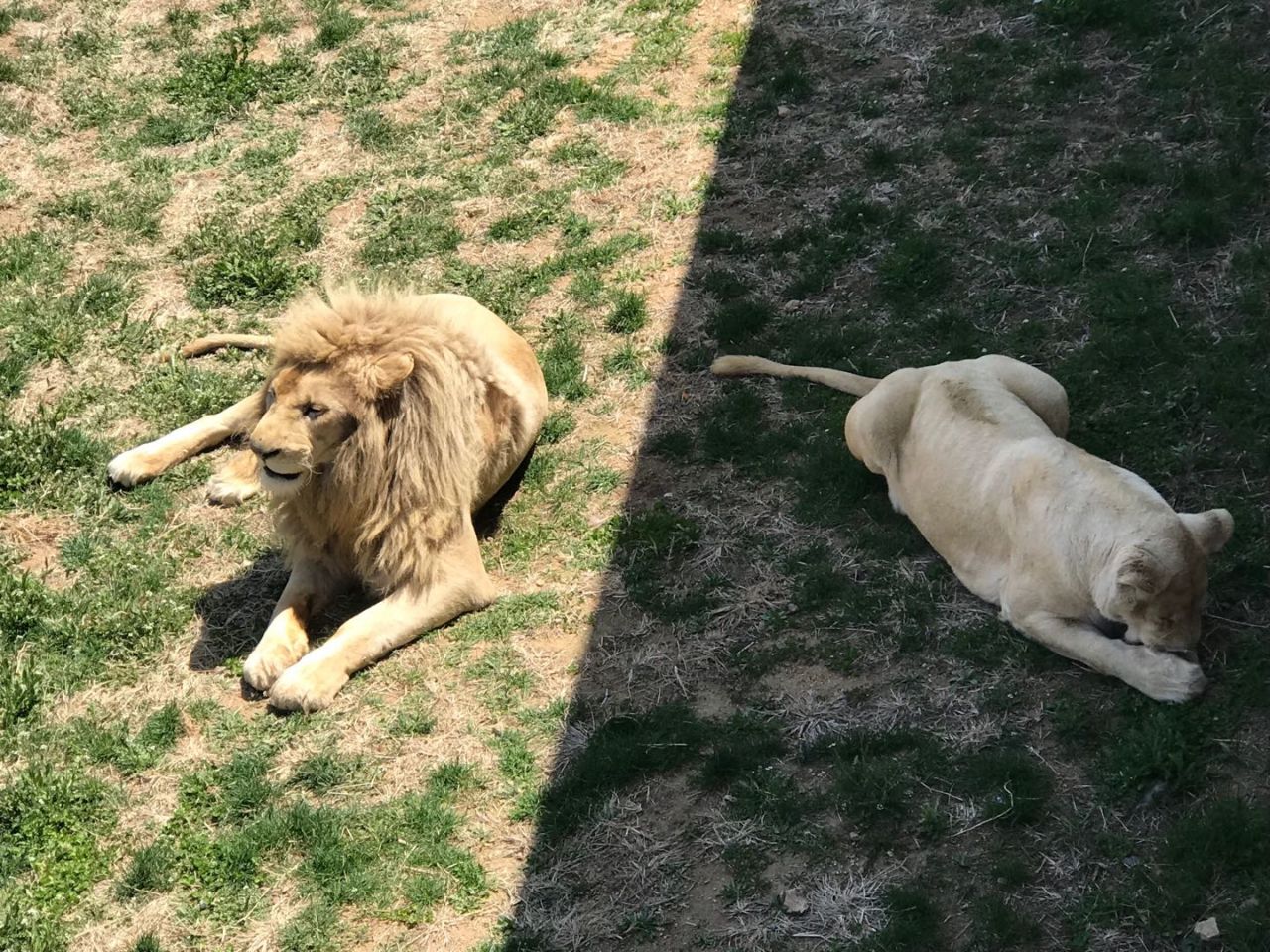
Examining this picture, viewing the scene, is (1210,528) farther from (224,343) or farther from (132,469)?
(224,343)

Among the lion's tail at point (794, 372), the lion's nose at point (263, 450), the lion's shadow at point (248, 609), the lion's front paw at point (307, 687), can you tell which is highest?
the lion's nose at point (263, 450)

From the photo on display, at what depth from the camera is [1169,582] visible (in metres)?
4.29

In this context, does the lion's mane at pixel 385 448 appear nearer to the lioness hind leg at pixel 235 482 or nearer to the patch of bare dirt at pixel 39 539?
the lioness hind leg at pixel 235 482

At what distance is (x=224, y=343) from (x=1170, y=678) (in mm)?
5015

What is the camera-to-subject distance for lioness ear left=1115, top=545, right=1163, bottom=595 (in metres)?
4.27

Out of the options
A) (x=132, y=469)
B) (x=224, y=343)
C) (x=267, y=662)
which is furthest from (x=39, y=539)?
(x=267, y=662)

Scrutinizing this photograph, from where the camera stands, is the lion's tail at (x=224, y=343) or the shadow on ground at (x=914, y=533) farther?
the lion's tail at (x=224, y=343)

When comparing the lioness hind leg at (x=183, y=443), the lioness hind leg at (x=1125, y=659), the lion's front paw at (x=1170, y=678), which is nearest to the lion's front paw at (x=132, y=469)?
the lioness hind leg at (x=183, y=443)

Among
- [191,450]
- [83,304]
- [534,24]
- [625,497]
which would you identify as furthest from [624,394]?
[534,24]

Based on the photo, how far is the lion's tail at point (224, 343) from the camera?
7215 millimetres

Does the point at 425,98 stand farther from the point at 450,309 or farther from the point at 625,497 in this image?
the point at 625,497

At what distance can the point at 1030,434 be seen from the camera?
17.0 feet

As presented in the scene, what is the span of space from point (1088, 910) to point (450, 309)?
361 cm

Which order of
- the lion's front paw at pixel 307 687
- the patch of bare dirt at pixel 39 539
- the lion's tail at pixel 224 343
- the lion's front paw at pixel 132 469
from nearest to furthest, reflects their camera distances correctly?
the lion's front paw at pixel 307 687 < the patch of bare dirt at pixel 39 539 < the lion's front paw at pixel 132 469 < the lion's tail at pixel 224 343
